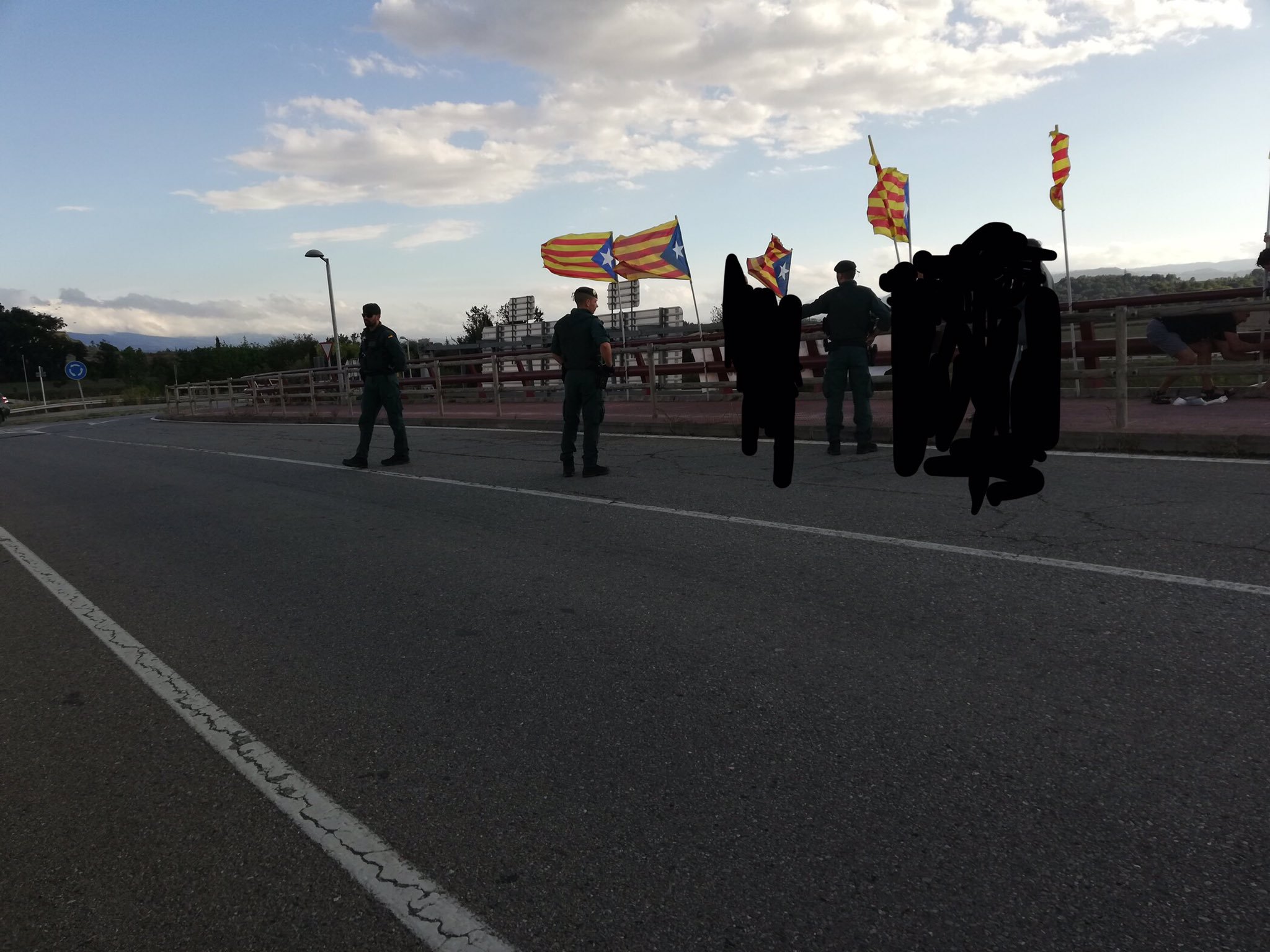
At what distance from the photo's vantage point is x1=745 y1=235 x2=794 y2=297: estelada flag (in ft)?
2.72

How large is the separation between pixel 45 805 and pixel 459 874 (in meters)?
1.65

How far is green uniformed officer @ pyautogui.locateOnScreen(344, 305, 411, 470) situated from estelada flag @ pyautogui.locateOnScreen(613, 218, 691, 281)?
10.5m

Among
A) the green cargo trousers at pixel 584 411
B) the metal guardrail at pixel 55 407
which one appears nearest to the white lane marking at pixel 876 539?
the green cargo trousers at pixel 584 411

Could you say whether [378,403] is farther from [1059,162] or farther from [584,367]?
[1059,162]

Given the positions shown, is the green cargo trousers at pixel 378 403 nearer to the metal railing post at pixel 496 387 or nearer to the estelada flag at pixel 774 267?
the metal railing post at pixel 496 387

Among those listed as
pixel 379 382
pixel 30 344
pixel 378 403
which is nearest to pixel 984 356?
pixel 379 382

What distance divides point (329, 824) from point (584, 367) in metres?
3.71

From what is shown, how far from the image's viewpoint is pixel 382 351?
12102 millimetres

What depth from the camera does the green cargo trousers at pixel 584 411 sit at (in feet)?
31.9

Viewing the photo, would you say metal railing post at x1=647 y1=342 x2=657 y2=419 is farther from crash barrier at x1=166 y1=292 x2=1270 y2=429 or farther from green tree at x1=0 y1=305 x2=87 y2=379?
green tree at x1=0 y1=305 x2=87 y2=379

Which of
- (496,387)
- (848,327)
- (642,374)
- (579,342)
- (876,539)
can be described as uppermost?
(579,342)

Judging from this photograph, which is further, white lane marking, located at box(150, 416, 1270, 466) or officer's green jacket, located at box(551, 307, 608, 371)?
white lane marking, located at box(150, 416, 1270, 466)

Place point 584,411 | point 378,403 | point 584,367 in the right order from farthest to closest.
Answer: point 378,403, point 584,411, point 584,367

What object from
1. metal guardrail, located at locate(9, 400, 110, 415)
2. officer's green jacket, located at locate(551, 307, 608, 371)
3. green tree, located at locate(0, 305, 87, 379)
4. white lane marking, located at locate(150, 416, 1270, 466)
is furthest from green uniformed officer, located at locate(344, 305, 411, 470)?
green tree, located at locate(0, 305, 87, 379)
